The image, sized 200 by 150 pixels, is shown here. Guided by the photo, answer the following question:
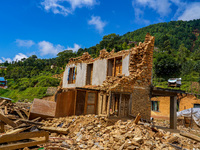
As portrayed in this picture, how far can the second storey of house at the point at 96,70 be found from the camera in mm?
12789

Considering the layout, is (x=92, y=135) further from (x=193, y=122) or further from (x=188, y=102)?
(x=188, y=102)

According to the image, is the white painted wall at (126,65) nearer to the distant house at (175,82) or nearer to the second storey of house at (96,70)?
the second storey of house at (96,70)

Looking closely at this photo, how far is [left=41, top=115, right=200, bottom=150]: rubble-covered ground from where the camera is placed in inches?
284

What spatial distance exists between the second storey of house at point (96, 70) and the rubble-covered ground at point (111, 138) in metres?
4.37

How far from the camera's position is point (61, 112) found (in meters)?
11.9

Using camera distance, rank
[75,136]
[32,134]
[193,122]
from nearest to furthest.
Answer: [32,134], [75,136], [193,122]

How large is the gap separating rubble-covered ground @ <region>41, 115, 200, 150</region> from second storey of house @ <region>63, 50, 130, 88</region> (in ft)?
14.3

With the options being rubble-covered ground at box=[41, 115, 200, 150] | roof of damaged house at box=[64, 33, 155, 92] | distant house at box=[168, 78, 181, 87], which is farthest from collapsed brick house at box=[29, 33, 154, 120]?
distant house at box=[168, 78, 181, 87]

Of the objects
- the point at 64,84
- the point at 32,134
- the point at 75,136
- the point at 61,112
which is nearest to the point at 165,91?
the point at 75,136

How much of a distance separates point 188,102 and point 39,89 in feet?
90.6

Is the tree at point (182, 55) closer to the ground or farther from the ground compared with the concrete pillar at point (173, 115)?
farther from the ground

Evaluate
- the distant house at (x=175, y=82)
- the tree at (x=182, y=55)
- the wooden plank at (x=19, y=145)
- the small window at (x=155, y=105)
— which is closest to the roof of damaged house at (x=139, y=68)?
the wooden plank at (x=19, y=145)

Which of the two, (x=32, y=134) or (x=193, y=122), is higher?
(x=32, y=134)

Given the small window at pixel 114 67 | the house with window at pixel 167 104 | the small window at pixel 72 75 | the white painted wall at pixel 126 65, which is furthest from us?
the house with window at pixel 167 104
